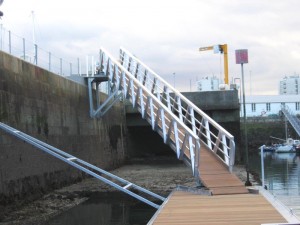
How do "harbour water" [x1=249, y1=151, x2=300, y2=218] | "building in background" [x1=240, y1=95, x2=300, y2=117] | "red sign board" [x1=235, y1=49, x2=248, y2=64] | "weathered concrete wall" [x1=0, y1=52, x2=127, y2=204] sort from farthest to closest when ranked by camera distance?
"building in background" [x1=240, y1=95, x2=300, y2=117], "red sign board" [x1=235, y1=49, x2=248, y2=64], "weathered concrete wall" [x1=0, y1=52, x2=127, y2=204], "harbour water" [x1=249, y1=151, x2=300, y2=218]

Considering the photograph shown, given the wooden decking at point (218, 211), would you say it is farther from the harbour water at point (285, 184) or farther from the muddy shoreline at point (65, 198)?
the muddy shoreline at point (65, 198)

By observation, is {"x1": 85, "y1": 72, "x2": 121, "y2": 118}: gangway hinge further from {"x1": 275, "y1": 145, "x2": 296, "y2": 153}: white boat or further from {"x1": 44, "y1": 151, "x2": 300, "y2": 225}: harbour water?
{"x1": 275, "y1": 145, "x2": 296, "y2": 153}: white boat

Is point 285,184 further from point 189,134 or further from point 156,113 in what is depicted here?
point 189,134

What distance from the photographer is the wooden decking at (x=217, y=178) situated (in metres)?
13.8

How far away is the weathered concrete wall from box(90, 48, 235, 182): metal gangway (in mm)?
2896

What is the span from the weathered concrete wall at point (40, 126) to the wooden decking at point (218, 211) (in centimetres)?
639

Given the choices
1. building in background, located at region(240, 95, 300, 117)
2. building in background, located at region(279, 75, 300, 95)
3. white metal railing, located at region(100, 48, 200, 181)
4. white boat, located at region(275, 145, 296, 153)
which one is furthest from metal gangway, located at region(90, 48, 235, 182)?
building in background, located at region(279, 75, 300, 95)

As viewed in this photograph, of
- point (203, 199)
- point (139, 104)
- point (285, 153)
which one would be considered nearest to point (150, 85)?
point (139, 104)

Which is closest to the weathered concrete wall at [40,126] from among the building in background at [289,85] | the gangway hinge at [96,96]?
the gangway hinge at [96,96]

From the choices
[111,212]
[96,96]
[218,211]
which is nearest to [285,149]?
[96,96]

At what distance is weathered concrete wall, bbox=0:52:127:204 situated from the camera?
1652 centimetres

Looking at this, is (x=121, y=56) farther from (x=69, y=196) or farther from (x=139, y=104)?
(x=69, y=196)

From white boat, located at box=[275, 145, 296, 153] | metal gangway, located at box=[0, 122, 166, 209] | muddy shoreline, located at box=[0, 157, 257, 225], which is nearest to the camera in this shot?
metal gangway, located at box=[0, 122, 166, 209]

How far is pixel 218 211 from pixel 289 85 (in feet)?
609
